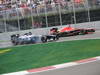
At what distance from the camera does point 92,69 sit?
3.84m

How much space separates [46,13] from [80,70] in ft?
44.6

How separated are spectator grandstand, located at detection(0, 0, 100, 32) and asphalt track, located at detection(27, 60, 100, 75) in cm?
1283

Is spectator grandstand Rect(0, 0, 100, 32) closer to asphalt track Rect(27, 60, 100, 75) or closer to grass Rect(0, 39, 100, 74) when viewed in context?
grass Rect(0, 39, 100, 74)

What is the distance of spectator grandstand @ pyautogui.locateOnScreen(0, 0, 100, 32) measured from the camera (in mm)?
16688

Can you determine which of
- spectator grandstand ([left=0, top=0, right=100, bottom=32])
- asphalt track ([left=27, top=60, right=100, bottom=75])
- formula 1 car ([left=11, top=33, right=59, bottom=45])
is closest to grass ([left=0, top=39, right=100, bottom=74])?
asphalt track ([left=27, top=60, right=100, bottom=75])

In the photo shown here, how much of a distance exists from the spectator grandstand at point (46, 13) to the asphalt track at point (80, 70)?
12.8 metres

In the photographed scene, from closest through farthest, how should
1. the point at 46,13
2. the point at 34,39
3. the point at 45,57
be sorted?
the point at 45,57 < the point at 34,39 < the point at 46,13

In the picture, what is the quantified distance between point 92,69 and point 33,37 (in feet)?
29.5

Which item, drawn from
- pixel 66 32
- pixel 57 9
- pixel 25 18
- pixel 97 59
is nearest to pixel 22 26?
pixel 25 18

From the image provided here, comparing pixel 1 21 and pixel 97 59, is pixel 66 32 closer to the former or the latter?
pixel 1 21

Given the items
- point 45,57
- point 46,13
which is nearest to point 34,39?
point 46,13

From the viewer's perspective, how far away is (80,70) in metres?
3.74

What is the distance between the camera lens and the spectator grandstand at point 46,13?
16.7m

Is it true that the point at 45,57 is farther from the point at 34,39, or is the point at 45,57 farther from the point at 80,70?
the point at 34,39
